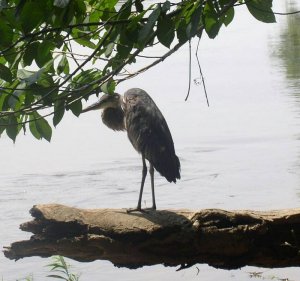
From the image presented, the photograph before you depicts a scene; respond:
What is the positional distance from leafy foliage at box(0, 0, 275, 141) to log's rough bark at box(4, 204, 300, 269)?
111 cm

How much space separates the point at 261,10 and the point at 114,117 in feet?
15.3

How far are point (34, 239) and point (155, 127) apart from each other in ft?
6.33

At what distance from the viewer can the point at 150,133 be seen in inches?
264

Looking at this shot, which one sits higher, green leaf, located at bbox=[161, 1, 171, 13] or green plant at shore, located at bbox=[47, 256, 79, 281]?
green leaf, located at bbox=[161, 1, 171, 13]

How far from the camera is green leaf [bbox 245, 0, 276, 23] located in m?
3.12

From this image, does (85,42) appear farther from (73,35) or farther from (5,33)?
(5,33)

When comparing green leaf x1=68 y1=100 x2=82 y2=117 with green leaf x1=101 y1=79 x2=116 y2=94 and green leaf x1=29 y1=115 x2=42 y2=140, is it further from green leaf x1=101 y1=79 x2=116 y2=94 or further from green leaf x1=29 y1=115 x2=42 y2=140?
green leaf x1=29 y1=115 x2=42 y2=140

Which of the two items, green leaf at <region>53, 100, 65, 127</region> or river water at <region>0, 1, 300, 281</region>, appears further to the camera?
river water at <region>0, 1, 300, 281</region>

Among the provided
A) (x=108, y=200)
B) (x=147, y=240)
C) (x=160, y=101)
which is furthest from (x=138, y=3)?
(x=160, y=101)

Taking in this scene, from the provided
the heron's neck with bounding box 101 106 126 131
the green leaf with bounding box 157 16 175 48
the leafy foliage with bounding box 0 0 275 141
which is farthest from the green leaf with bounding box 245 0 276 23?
the heron's neck with bounding box 101 106 126 131

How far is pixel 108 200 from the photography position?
923 centimetres

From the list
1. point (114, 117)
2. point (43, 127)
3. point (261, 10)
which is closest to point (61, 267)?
point (114, 117)

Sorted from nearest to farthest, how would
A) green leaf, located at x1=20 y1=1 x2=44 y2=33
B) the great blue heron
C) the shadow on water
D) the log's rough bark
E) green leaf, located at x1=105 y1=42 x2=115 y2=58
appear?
1. green leaf, located at x1=20 y1=1 x2=44 y2=33
2. green leaf, located at x1=105 y1=42 x2=115 y2=58
3. the log's rough bark
4. the great blue heron
5. the shadow on water

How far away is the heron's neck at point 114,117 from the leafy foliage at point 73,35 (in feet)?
12.2
